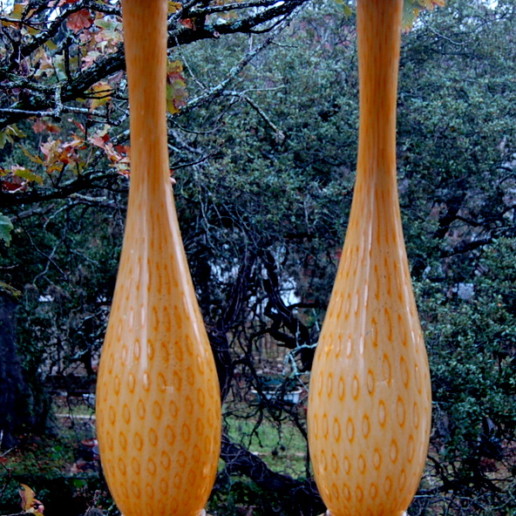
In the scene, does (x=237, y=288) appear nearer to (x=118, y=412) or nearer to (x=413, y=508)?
(x=413, y=508)

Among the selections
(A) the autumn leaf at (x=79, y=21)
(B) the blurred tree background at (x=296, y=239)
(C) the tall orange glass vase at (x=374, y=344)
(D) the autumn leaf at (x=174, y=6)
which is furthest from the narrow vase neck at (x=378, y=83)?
(B) the blurred tree background at (x=296, y=239)

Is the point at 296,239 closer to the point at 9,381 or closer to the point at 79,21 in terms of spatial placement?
the point at 9,381

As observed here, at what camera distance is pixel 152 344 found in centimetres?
55

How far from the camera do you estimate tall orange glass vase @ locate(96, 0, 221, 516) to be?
1.81 ft

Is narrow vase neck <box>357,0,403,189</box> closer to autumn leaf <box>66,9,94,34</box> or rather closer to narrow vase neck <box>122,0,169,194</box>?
narrow vase neck <box>122,0,169,194</box>

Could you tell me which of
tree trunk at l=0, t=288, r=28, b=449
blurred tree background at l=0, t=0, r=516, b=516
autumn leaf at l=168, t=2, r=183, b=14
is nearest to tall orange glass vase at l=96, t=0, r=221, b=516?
autumn leaf at l=168, t=2, r=183, b=14

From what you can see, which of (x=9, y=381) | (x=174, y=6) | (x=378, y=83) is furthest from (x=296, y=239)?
(x=378, y=83)

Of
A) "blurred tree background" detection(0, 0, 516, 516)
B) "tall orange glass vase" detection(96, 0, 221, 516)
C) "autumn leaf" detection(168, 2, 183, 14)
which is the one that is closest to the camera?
"tall orange glass vase" detection(96, 0, 221, 516)

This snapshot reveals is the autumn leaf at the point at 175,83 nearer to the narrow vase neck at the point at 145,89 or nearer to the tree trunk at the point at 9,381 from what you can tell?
the narrow vase neck at the point at 145,89

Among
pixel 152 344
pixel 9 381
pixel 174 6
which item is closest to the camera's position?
pixel 152 344

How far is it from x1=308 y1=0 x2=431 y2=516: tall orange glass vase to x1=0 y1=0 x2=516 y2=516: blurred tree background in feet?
6.71

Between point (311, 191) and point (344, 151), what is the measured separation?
32 centimetres

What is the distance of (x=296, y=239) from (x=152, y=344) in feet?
9.08

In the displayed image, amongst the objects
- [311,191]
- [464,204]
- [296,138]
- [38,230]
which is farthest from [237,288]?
[464,204]
